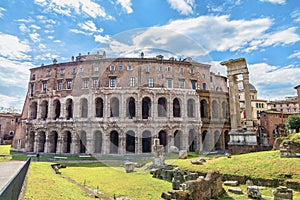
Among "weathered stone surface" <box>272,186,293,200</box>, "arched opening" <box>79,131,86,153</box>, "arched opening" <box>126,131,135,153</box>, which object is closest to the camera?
"weathered stone surface" <box>272,186,293,200</box>

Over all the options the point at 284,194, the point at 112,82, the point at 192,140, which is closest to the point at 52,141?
the point at 112,82

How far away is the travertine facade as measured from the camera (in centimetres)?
3030

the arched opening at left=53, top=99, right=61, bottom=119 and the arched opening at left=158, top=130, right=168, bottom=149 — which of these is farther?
the arched opening at left=53, top=99, right=61, bottom=119

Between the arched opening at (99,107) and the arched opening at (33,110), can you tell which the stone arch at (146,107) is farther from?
the arched opening at (33,110)

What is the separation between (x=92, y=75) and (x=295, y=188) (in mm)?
28822

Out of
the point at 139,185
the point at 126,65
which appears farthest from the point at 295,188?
the point at 126,65

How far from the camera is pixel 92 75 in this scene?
33.1 m

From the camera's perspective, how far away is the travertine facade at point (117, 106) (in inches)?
1193

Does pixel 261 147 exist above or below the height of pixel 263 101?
below

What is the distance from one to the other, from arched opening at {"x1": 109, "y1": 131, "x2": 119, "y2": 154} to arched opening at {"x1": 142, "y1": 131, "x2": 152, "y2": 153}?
396 cm

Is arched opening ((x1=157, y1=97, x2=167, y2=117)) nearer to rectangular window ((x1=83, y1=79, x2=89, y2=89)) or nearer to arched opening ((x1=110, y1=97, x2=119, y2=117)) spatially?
arched opening ((x1=110, y1=97, x2=119, y2=117))

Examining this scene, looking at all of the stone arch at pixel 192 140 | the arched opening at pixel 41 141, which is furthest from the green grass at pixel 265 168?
the arched opening at pixel 41 141

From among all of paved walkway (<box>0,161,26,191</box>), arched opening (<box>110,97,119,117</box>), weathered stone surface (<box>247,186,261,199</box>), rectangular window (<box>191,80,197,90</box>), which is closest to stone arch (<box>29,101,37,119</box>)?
arched opening (<box>110,97,119,117</box>)

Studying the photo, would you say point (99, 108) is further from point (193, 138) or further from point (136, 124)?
point (193, 138)
